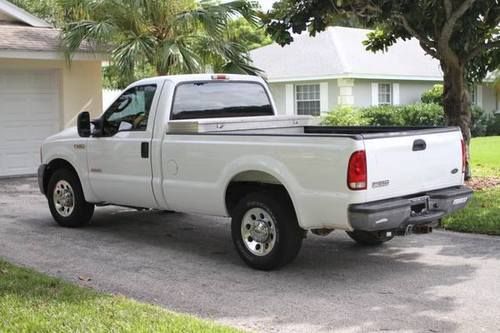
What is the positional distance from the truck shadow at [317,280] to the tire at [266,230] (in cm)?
18

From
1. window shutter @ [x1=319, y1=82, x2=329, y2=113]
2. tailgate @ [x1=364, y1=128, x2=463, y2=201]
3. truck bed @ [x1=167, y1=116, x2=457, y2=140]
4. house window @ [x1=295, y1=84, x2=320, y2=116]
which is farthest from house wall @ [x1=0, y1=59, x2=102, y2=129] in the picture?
house window @ [x1=295, y1=84, x2=320, y2=116]

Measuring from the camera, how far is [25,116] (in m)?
15.3

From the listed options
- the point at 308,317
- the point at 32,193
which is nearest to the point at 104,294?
the point at 308,317

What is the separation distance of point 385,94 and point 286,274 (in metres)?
20.8

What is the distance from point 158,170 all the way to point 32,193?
229 inches

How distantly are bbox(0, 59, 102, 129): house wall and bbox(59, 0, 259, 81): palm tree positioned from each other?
100cm

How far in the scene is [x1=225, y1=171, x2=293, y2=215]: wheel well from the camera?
23.4 feet

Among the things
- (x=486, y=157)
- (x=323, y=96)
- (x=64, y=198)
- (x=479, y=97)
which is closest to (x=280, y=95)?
(x=323, y=96)

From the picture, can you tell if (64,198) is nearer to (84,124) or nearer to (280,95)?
(84,124)

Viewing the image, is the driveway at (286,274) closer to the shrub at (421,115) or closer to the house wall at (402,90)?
the shrub at (421,115)

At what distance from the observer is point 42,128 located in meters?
15.6

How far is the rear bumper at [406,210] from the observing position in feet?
20.6

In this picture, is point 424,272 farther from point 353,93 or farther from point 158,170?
point 353,93

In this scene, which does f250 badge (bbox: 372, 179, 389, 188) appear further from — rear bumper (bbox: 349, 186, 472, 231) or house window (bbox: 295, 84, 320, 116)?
house window (bbox: 295, 84, 320, 116)
